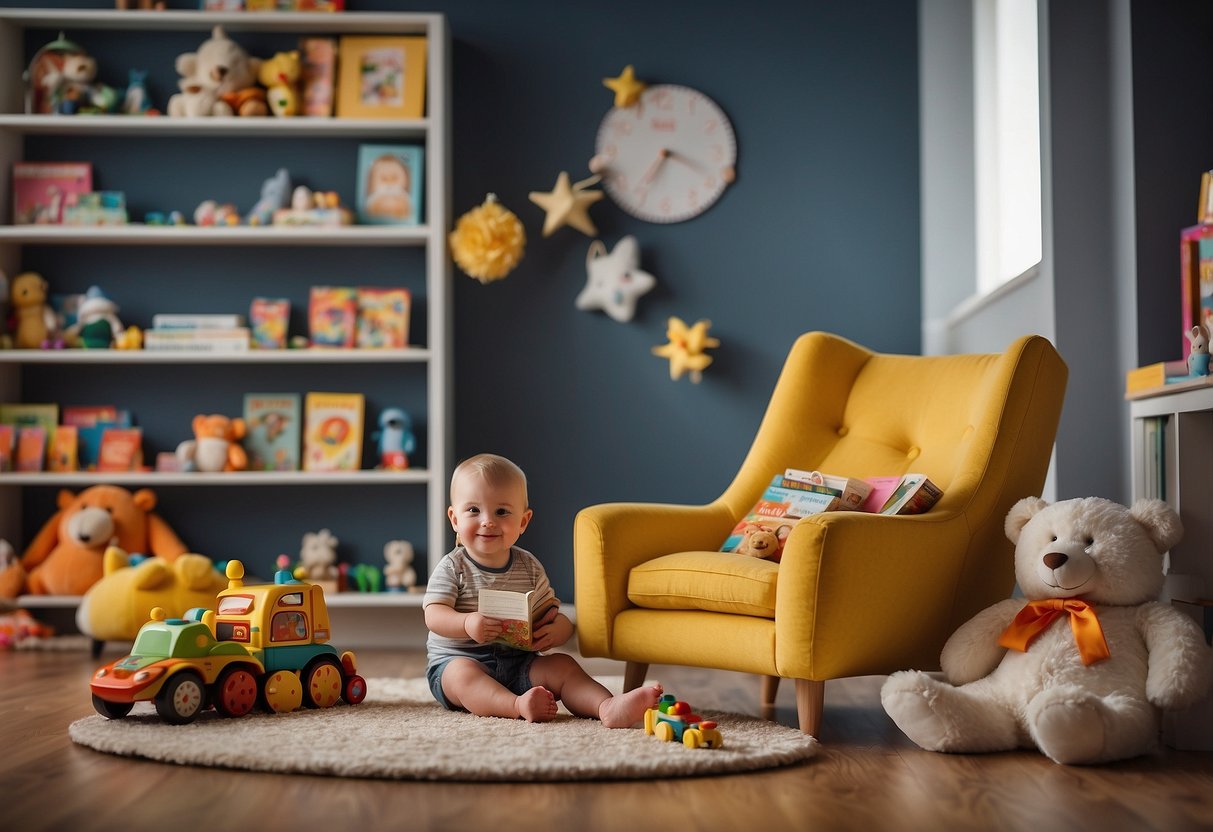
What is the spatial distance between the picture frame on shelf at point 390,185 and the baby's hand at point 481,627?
6.71 feet

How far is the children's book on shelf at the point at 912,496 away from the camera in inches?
97.3

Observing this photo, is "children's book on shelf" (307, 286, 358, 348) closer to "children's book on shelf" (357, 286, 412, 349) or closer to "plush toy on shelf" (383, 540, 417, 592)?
"children's book on shelf" (357, 286, 412, 349)

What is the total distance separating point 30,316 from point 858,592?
3037 mm

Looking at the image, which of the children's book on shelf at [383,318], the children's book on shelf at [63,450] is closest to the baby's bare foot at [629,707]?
the children's book on shelf at [383,318]

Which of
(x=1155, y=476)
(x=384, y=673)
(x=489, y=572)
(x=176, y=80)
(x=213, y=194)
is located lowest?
(x=384, y=673)

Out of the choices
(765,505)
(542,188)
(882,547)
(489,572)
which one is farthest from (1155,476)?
(542,188)

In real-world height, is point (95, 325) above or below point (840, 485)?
above

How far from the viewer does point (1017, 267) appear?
3.72 meters

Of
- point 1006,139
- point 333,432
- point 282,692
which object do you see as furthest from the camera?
point 333,432

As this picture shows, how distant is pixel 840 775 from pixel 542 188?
108 inches

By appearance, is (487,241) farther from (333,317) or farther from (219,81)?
(219,81)

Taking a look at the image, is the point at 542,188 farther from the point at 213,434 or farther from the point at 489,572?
the point at 489,572

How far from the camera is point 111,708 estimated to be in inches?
91.6

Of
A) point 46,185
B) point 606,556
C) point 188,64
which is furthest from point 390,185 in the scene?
point 606,556
